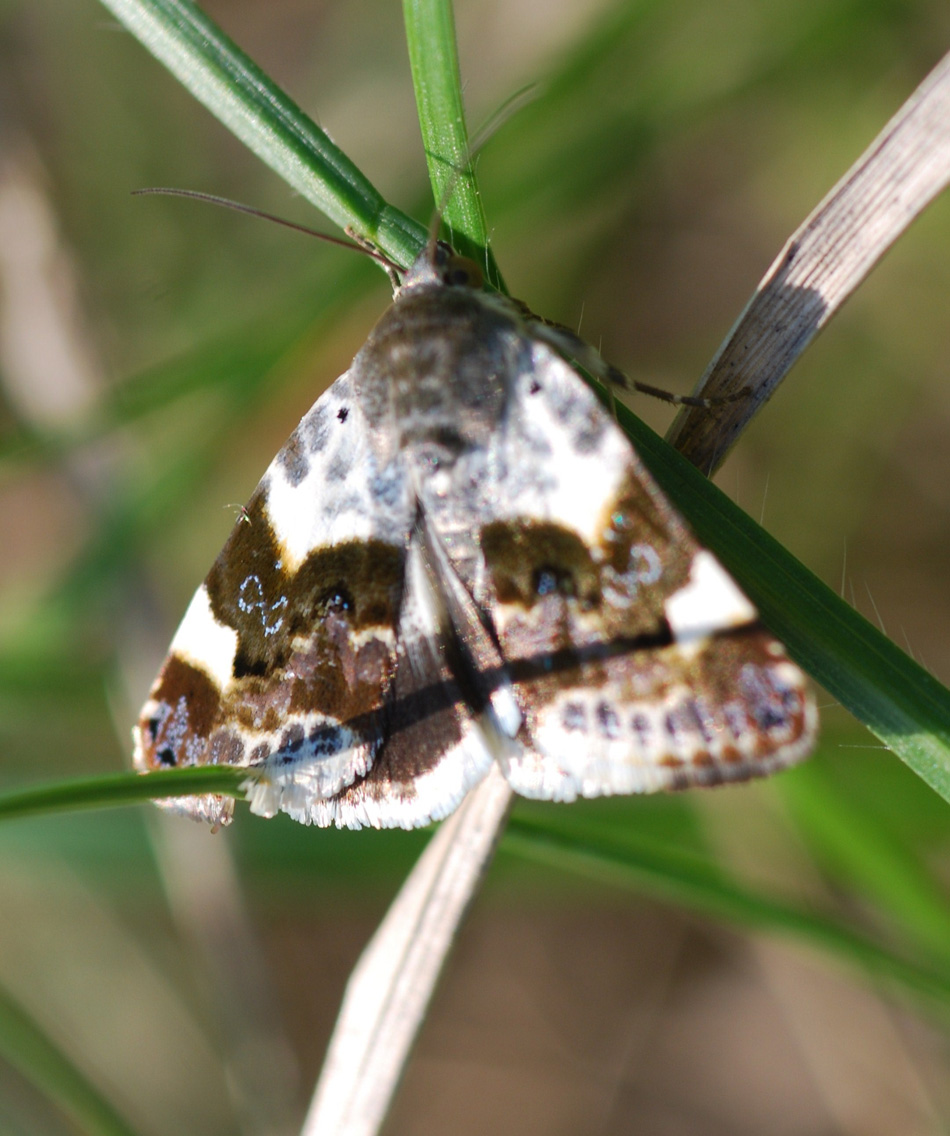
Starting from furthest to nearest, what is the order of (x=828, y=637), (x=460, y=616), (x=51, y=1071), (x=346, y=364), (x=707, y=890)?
(x=346, y=364), (x=51, y=1071), (x=707, y=890), (x=460, y=616), (x=828, y=637)

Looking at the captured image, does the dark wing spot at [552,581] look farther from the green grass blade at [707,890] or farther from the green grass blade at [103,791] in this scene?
the green grass blade at [103,791]

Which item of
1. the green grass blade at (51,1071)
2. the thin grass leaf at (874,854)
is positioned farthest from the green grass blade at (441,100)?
the green grass blade at (51,1071)

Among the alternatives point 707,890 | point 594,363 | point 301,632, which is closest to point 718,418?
point 594,363

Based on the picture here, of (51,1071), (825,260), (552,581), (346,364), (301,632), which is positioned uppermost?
(346,364)

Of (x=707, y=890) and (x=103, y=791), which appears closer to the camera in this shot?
(x=103, y=791)

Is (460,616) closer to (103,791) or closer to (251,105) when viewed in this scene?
(103,791)

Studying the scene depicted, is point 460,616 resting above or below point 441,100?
below

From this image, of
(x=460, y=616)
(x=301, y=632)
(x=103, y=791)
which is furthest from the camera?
(x=301, y=632)
